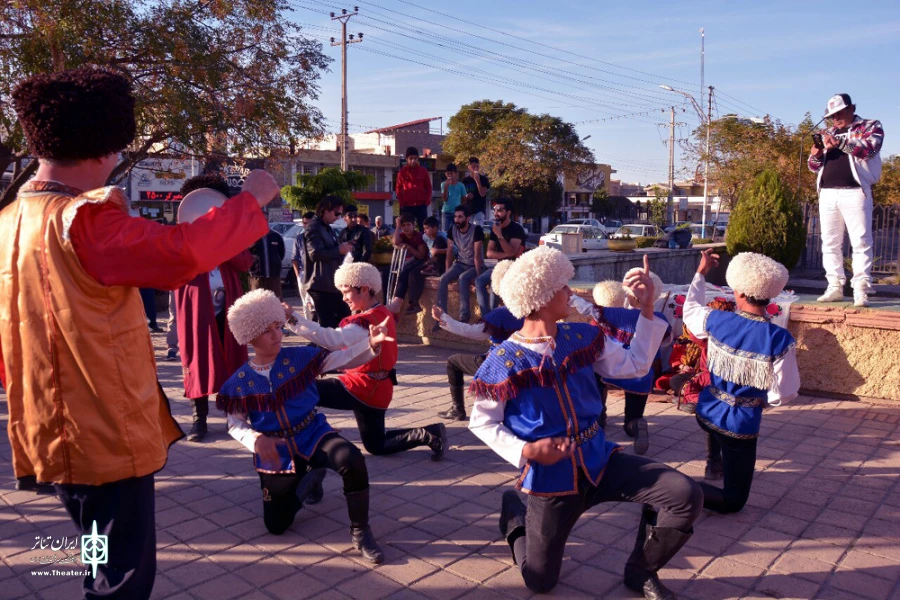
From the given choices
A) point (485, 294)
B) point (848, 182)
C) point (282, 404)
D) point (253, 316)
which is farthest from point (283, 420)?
point (848, 182)

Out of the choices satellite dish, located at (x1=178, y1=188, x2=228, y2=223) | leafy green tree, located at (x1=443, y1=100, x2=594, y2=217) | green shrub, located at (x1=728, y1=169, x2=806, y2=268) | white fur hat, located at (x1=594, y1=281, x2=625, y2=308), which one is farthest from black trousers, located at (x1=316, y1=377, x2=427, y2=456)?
leafy green tree, located at (x1=443, y1=100, x2=594, y2=217)

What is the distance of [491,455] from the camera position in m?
5.79

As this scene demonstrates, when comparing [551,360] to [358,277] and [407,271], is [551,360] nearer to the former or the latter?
[358,277]

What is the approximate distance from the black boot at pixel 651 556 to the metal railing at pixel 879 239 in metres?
10.1

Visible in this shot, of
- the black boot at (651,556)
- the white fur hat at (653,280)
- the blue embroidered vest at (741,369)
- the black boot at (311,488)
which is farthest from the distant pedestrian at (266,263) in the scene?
the black boot at (651,556)

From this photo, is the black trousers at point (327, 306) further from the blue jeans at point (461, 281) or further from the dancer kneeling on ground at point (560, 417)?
the dancer kneeling on ground at point (560, 417)

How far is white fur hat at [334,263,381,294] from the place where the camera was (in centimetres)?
518

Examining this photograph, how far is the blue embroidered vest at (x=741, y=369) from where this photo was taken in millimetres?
4398

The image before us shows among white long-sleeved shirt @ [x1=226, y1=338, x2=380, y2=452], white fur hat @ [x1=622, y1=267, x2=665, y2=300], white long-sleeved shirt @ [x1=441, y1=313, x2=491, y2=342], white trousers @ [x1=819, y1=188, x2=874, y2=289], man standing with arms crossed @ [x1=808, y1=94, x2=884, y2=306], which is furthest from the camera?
white trousers @ [x1=819, y1=188, x2=874, y2=289]

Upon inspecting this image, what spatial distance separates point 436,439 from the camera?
556cm

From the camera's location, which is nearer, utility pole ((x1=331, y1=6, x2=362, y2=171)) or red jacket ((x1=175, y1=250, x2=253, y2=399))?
red jacket ((x1=175, y1=250, x2=253, y2=399))

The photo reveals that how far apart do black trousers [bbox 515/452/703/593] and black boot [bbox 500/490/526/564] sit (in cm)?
30

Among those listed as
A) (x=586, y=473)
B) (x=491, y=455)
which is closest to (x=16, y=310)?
(x=586, y=473)

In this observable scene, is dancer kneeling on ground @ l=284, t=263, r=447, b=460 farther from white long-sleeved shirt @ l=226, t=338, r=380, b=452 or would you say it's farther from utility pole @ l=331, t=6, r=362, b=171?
utility pole @ l=331, t=6, r=362, b=171
